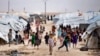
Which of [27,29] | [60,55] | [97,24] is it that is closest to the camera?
[60,55]

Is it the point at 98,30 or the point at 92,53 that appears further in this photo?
the point at 98,30

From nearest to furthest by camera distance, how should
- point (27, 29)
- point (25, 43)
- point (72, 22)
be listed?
point (25, 43) → point (27, 29) → point (72, 22)

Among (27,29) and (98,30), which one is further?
(27,29)

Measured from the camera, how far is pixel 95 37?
66.6 feet

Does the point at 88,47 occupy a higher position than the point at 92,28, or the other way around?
the point at 92,28

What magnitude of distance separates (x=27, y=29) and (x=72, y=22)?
34.1ft

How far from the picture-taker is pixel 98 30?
19.9 m

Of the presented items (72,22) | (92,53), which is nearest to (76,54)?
(92,53)

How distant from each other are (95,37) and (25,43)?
237 inches

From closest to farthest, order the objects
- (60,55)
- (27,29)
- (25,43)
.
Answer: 1. (60,55)
2. (25,43)
3. (27,29)

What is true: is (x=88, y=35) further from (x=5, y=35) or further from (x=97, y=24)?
(x=5, y=35)

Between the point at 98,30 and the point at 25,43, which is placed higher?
the point at 98,30

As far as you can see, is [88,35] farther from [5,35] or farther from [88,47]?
[5,35]

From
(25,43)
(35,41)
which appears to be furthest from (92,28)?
(25,43)
